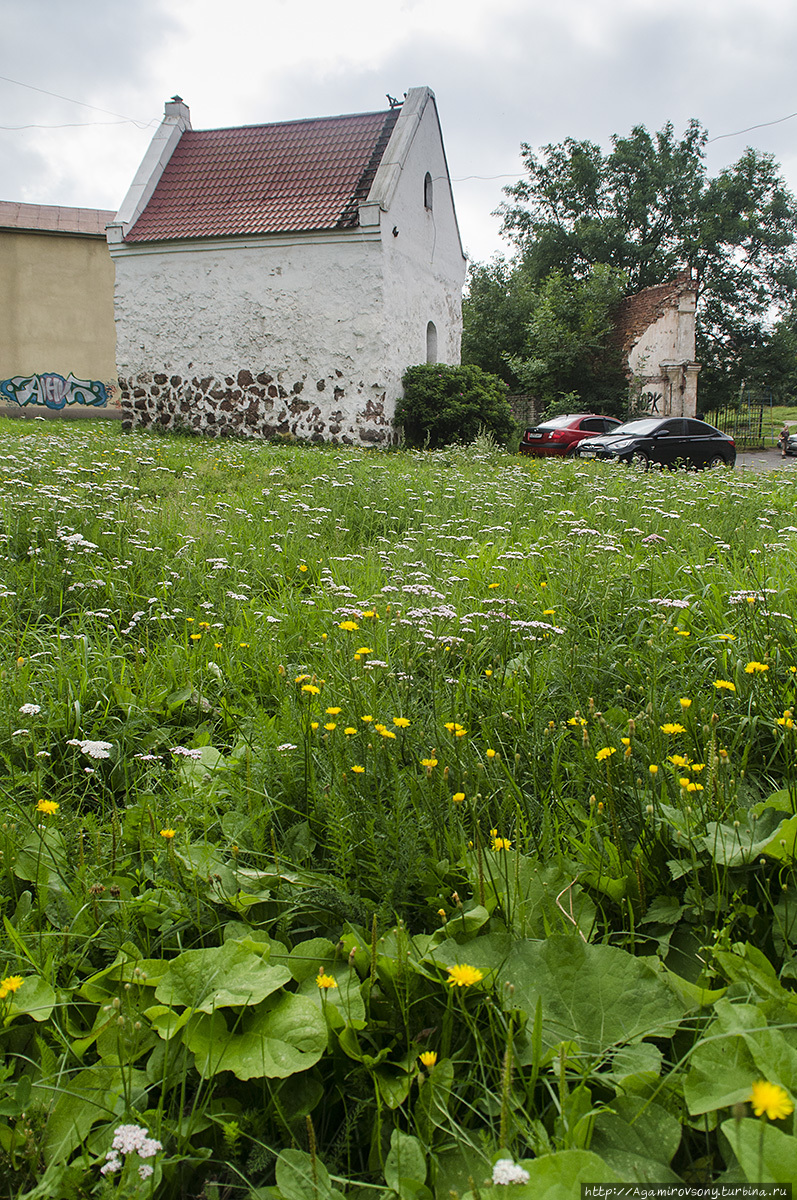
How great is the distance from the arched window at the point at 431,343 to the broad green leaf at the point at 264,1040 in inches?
733

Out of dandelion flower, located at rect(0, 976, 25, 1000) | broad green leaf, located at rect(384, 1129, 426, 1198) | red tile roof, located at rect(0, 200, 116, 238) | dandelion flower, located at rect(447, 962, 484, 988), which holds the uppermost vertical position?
red tile roof, located at rect(0, 200, 116, 238)

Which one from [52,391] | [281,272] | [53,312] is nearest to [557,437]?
[281,272]

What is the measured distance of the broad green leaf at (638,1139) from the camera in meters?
1.03

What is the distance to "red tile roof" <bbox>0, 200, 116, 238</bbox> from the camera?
81.2ft

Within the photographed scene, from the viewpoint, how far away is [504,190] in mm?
34500

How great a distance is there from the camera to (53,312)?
82.1ft

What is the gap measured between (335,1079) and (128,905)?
629 millimetres

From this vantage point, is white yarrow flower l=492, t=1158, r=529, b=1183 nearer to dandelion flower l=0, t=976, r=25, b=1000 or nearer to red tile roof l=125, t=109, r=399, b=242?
dandelion flower l=0, t=976, r=25, b=1000

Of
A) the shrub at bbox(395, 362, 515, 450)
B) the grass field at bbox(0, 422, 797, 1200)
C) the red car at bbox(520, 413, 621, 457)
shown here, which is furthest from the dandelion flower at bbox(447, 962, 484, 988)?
the red car at bbox(520, 413, 621, 457)

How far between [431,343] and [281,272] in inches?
186

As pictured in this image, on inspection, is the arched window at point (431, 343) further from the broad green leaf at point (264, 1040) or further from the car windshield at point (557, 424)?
the broad green leaf at point (264, 1040)

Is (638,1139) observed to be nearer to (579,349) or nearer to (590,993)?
(590,993)

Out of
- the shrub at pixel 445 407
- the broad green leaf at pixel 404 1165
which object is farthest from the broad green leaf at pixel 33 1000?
the shrub at pixel 445 407

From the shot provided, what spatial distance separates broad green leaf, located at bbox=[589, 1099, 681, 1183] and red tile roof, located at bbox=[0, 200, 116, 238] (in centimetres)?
2931
